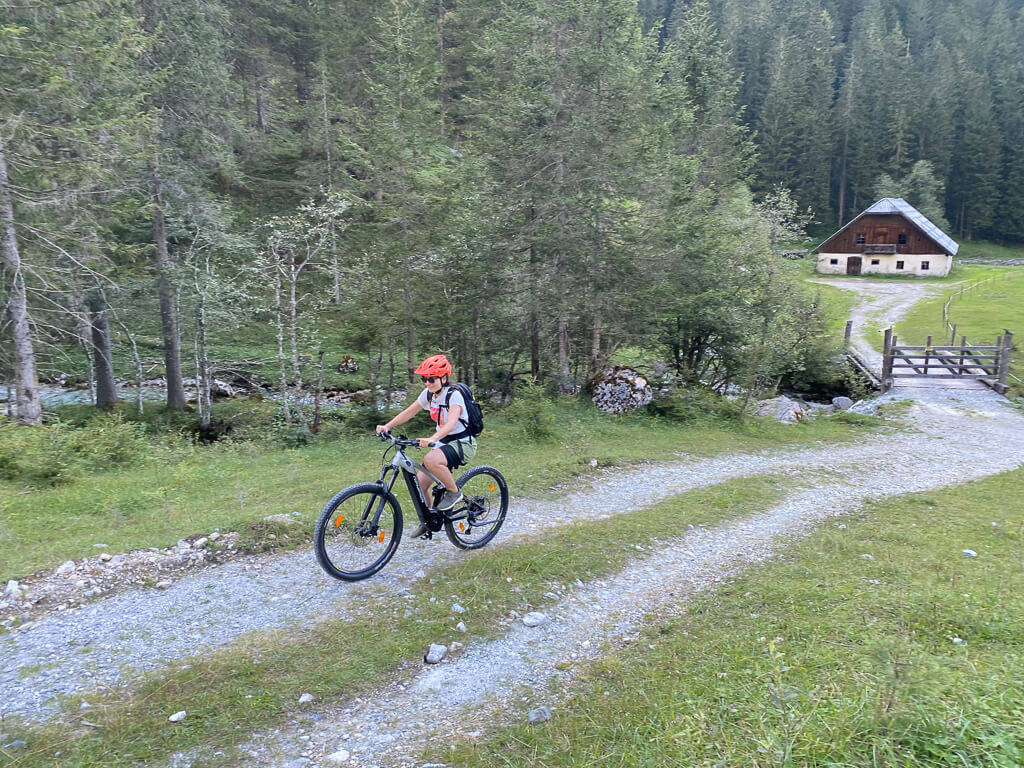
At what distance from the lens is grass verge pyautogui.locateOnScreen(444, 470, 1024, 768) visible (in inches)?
112

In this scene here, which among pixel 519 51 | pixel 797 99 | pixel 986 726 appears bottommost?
pixel 986 726

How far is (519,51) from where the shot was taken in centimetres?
1684

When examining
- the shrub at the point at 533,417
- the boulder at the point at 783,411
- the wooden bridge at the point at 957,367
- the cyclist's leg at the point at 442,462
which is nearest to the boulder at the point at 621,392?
the shrub at the point at 533,417

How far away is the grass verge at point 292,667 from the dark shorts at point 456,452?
1.10 metres

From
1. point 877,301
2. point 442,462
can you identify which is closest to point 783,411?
point 442,462

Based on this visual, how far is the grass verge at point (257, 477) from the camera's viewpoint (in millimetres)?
7305

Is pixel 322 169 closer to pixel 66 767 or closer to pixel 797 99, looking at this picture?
pixel 66 767

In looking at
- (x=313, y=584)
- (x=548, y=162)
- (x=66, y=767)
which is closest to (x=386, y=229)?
(x=548, y=162)

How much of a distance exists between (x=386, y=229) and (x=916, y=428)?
1627 cm

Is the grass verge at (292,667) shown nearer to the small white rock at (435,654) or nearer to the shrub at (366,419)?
the small white rock at (435,654)

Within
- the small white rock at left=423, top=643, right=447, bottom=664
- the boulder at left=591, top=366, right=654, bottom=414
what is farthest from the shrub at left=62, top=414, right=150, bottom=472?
the boulder at left=591, top=366, right=654, bottom=414

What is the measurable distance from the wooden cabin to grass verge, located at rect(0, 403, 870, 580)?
1967 inches

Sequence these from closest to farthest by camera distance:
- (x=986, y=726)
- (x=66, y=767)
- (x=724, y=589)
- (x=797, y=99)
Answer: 1. (x=986, y=726)
2. (x=66, y=767)
3. (x=724, y=589)
4. (x=797, y=99)

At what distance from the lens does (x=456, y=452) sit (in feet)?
21.2
